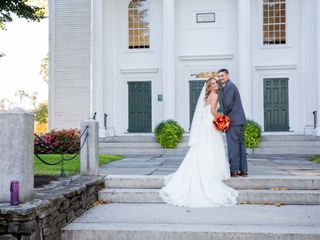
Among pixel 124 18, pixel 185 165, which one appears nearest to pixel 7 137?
pixel 185 165

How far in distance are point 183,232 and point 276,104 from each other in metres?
13.1

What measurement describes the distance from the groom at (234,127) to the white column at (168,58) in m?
8.96

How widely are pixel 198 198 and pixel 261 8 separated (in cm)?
1306

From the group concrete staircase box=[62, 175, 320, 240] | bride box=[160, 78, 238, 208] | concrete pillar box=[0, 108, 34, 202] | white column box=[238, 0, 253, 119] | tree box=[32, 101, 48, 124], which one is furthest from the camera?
tree box=[32, 101, 48, 124]

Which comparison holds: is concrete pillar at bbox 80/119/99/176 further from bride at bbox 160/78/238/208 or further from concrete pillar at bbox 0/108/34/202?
concrete pillar at bbox 0/108/34/202

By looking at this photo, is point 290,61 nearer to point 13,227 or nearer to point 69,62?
A: point 69,62

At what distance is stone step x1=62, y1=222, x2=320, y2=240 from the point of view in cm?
517

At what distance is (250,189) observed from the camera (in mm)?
7293

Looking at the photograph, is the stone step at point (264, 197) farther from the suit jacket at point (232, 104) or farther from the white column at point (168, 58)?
the white column at point (168, 58)

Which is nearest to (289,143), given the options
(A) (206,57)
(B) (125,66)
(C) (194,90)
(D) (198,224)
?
(C) (194,90)

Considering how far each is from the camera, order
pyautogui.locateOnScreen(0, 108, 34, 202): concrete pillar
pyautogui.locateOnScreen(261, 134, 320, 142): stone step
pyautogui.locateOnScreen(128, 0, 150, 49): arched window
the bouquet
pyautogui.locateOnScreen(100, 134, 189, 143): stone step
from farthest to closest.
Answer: pyautogui.locateOnScreen(128, 0, 150, 49): arched window → pyautogui.locateOnScreen(100, 134, 189, 143): stone step → pyautogui.locateOnScreen(261, 134, 320, 142): stone step → the bouquet → pyautogui.locateOnScreen(0, 108, 34, 202): concrete pillar

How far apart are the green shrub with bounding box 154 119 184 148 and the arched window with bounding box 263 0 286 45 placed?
228 inches

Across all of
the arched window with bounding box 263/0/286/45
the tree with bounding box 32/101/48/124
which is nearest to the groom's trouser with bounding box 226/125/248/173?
the arched window with bounding box 263/0/286/45

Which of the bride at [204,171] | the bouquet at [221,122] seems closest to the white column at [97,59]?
the bride at [204,171]
